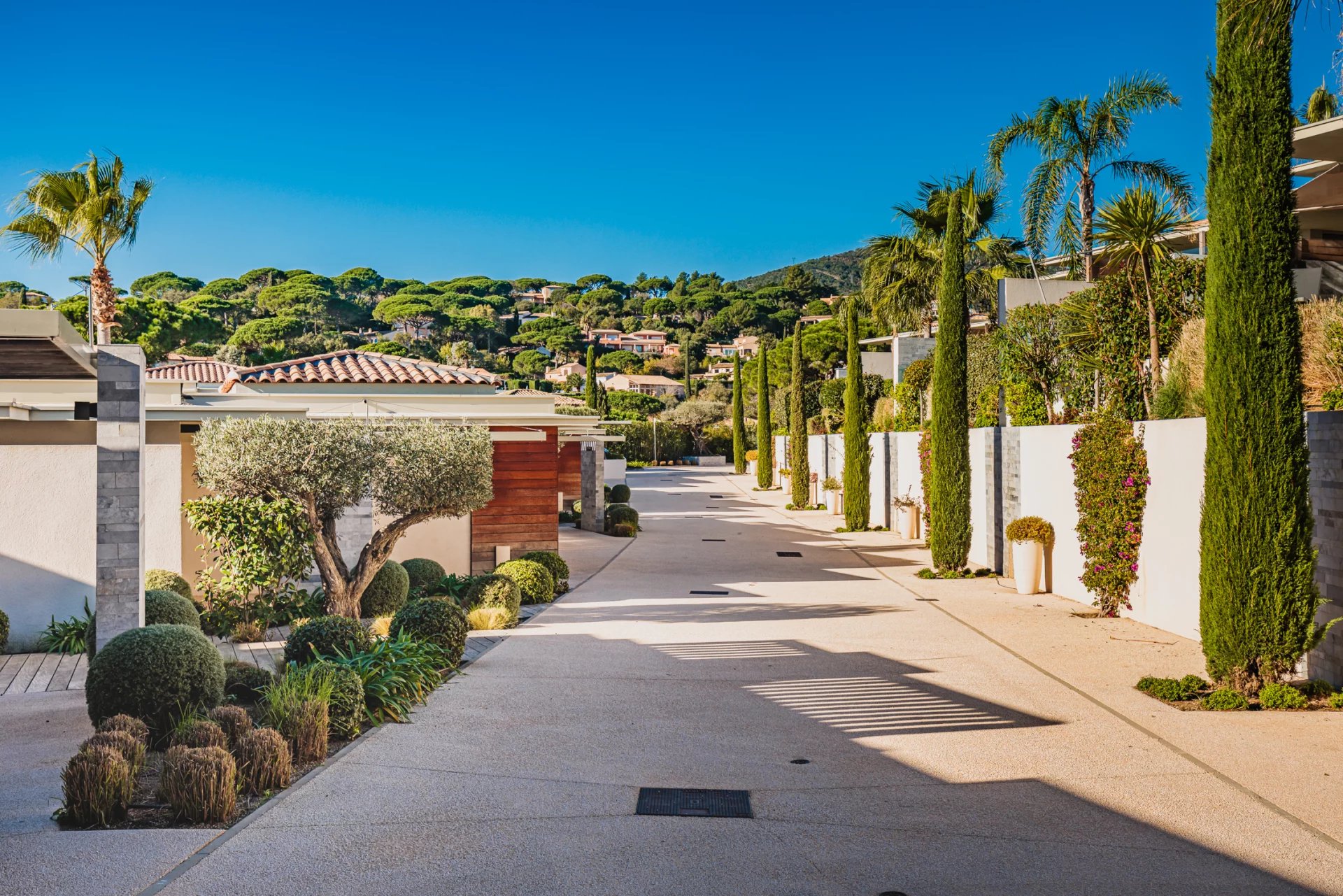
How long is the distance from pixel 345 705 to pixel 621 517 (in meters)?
16.8

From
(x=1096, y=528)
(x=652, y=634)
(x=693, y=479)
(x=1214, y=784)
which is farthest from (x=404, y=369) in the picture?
(x=693, y=479)

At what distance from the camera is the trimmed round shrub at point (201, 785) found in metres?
5.27

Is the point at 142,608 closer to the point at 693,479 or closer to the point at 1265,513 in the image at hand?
the point at 1265,513

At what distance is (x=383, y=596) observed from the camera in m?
12.4

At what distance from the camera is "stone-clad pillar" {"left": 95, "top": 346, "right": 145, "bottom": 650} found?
8.36 meters

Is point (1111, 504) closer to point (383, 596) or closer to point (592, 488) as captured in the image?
point (383, 596)

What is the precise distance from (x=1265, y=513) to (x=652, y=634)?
20.1 feet

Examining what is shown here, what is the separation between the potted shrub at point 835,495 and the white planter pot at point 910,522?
274 inches

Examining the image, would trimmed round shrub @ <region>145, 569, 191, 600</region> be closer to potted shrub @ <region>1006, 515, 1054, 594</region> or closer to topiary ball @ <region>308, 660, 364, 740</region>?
topiary ball @ <region>308, 660, 364, 740</region>

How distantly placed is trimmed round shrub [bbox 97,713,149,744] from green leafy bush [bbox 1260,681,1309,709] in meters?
7.77

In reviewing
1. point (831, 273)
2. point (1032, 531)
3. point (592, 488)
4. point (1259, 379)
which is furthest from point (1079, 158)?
point (831, 273)

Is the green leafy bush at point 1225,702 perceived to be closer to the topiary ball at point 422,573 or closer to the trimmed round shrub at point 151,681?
the trimmed round shrub at point 151,681

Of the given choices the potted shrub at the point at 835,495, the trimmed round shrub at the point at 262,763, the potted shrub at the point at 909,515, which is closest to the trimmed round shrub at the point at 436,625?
the trimmed round shrub at the point at 262,763

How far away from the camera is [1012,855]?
16.0 ft
